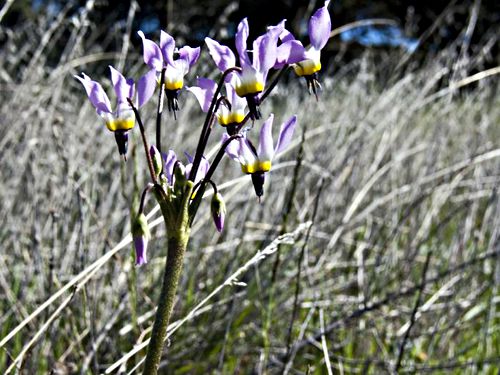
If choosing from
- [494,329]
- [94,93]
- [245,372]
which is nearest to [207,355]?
[245,372]

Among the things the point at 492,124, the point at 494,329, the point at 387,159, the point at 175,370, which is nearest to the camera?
the point at 175,370

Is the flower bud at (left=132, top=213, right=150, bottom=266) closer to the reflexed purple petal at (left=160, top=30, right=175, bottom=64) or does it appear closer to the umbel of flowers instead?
the umbel of flowers

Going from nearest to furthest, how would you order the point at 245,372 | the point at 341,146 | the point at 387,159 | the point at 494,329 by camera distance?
the point at 245,372, the point at 494,329, the point at 341,146, the point at 387,159

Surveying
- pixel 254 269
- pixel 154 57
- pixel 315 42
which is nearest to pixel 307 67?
pixel 315 42

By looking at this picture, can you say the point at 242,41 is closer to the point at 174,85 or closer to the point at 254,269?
the point at 174,85

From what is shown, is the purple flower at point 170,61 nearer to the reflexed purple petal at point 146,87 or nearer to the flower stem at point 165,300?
the reflexed purple petal at point 146,87

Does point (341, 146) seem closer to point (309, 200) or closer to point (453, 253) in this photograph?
point (309, 200)
